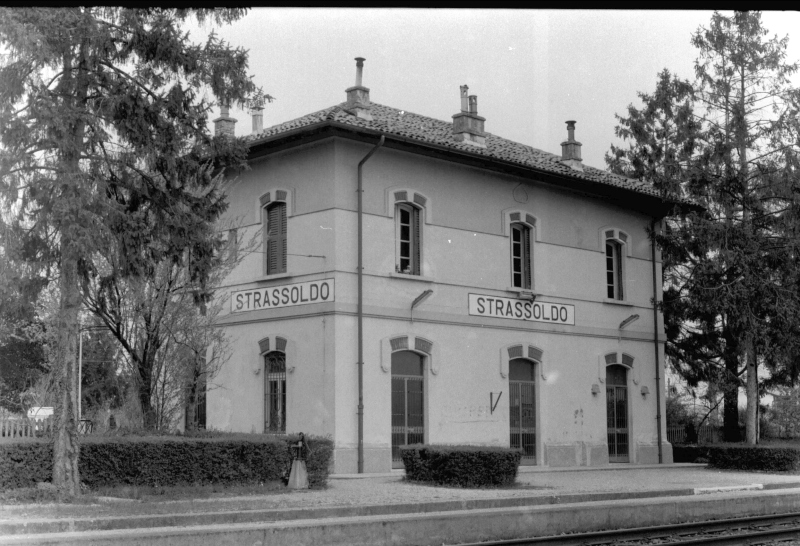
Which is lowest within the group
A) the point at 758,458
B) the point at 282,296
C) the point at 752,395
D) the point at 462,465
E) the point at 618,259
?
the point at 758,458

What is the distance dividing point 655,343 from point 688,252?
286 cm

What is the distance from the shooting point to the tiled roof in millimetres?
22062

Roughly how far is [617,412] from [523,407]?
4053 millimetres

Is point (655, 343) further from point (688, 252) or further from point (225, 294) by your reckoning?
point (225, 294)

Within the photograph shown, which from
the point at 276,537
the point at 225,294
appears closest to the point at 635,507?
the point at 276,537

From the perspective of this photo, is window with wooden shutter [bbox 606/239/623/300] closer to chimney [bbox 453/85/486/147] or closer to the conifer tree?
chimney [bbox 453/85/486/147]

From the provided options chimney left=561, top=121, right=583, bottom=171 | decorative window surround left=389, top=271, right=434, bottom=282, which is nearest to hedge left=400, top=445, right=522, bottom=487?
decorative window surround left=389, top=271, right=434, bottom=282

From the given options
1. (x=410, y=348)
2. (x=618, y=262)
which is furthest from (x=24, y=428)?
(x=618, y=262)

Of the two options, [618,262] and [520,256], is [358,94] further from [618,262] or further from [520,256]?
[618,262]

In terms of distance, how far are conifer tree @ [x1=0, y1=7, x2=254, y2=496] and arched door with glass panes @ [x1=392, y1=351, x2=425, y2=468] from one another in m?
7.20

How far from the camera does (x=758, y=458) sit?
25.6 meters

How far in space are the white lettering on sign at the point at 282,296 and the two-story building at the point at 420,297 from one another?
0.15 ft

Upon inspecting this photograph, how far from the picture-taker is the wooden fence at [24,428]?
56.5ft

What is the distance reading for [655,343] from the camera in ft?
93.4
